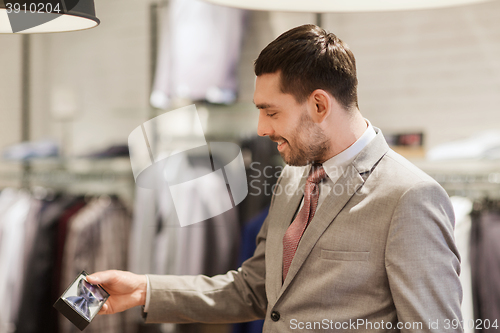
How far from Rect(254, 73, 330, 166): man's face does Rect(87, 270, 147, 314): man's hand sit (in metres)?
0.54

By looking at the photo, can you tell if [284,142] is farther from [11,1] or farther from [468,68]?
[468,68]

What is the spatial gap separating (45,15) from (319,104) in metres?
0.62

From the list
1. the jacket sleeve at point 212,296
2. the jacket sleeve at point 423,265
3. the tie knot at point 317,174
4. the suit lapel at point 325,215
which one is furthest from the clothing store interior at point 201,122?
the jacket sleeve at point 423,265

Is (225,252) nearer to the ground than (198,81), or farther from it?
nearer to the ground

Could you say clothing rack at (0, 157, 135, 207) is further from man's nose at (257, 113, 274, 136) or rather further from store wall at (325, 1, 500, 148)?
man's nose at (257, 113, 274, 136)

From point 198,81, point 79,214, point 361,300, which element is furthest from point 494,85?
point 79,214

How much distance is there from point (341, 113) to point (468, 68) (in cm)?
Result: 187

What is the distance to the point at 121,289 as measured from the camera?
119cm

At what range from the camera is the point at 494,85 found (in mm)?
2545

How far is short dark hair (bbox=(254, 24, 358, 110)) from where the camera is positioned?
106cm

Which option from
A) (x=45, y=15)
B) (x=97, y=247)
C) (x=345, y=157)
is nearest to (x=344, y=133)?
(x=345, y=157)

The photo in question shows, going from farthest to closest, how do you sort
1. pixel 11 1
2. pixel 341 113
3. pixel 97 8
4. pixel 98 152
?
pixel 98 152
pixel 341 113
pixel 97 8
pixel 11 1

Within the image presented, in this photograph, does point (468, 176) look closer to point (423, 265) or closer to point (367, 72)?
point (367, 72)

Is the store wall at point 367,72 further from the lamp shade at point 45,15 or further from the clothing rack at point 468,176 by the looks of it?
the lamp shade at point 45,15
